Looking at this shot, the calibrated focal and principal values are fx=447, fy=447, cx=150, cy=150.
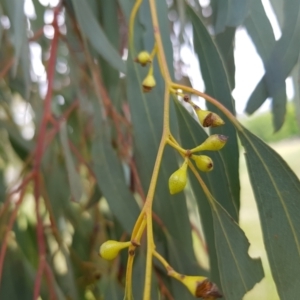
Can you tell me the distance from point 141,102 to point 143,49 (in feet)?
0.25

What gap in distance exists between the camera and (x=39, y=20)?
0.84 m

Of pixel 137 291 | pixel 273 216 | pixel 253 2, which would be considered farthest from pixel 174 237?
pixel 253 2

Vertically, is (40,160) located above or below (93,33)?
below

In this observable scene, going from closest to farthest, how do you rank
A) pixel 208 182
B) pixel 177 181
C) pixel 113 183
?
pixel 177 181, pixel 208 182, pixel 113 183

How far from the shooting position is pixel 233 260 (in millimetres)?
405

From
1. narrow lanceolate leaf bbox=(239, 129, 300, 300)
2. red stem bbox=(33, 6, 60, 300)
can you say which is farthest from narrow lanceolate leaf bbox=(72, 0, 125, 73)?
narrow lanceolate leaf bbox=(239, 129, 300, 300)

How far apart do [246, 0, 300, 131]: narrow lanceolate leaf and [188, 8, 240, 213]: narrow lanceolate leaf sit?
0.18ft

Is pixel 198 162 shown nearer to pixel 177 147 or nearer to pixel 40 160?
pixel 177 147

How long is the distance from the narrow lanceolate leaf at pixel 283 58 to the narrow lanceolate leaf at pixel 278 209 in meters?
0.14

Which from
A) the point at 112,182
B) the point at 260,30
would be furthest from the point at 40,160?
the point at 260,30

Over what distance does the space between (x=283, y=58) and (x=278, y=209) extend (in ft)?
0.68

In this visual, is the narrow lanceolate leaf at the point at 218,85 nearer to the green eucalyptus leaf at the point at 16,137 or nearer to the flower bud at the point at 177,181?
the flower bud at the point at 177,181

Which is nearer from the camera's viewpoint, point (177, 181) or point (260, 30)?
point (177, 181)

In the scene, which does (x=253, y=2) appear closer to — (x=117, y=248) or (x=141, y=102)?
(x=141, y=102)
